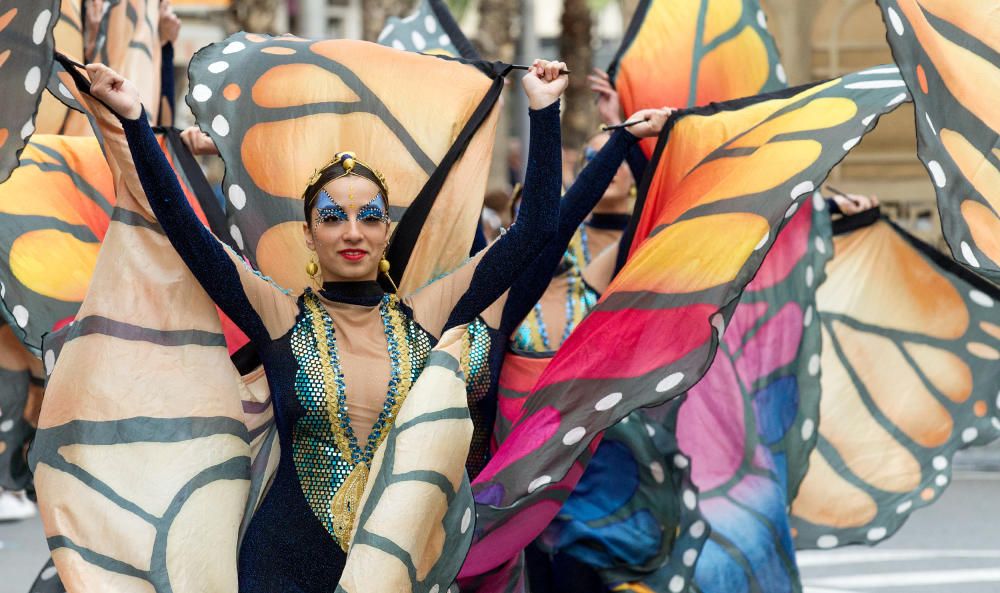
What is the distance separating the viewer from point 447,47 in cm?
551

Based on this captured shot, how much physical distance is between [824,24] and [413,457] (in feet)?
31.1

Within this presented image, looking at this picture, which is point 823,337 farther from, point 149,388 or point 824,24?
point 824,24

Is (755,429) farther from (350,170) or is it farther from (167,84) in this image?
(167,84)

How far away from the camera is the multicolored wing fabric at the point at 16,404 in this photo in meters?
4.70

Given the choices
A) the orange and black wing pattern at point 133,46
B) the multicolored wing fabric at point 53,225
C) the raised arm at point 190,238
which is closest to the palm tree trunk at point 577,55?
the orange and black wing pattern at point 133,46

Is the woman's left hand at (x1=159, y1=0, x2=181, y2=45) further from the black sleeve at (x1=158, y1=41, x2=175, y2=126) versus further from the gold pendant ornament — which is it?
the gold pendant ornament

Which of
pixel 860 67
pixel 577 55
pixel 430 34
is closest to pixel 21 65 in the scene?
pixel 430 34

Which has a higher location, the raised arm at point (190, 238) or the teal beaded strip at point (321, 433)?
the raised arm at point (190, 238)

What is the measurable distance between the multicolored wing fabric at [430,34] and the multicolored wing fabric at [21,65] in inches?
85.5

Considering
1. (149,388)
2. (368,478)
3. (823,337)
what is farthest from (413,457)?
(823,337)

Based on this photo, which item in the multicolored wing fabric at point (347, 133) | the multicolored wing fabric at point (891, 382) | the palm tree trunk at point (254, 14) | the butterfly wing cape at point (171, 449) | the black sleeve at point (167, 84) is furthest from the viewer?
the palm tree trunk at point (254, 14)

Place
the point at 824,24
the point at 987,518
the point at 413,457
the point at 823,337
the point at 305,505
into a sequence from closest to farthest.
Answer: the point at 413,457, the point at 305,505, the point at 823,337, the point at 987,518, the point at 824,24

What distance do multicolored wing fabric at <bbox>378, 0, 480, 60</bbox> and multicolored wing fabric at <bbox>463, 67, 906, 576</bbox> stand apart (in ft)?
4.98

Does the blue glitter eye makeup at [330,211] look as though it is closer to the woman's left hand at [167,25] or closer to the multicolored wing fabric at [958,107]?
the multicolored wing fabric at [958,107]
